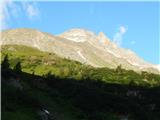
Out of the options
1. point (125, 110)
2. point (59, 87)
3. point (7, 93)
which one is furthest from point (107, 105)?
point (7, 93)

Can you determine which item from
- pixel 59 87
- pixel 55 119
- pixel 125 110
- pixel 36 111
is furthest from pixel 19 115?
pixel 59 87

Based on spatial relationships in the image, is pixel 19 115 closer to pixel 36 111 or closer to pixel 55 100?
pixel 36 111

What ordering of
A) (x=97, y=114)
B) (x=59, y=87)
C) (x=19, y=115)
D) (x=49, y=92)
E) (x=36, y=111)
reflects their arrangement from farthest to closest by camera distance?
(x=59, y=87) → (x=49, y=92) → (x=97, y=114) → (x=36, y=111) → (x=19, y=115)

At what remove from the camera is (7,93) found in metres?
47.4

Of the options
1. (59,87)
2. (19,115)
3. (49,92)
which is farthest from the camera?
(59,87)

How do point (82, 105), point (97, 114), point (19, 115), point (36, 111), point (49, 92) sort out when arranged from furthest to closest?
point (49, 92) < point (82, 105) < point (97, 114) < point (36, 111) < point (19, 115)

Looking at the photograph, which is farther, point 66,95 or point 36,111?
point 66,95

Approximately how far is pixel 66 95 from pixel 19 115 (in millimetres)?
27170

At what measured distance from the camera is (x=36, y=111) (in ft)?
148

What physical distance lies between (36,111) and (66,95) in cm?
2217

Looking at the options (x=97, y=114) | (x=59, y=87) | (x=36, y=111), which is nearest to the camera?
(x=36, y=111)

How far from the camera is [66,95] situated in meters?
67.2

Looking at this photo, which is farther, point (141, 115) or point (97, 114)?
point (141, 115)

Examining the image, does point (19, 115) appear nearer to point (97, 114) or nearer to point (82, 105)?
point (97, 114)
